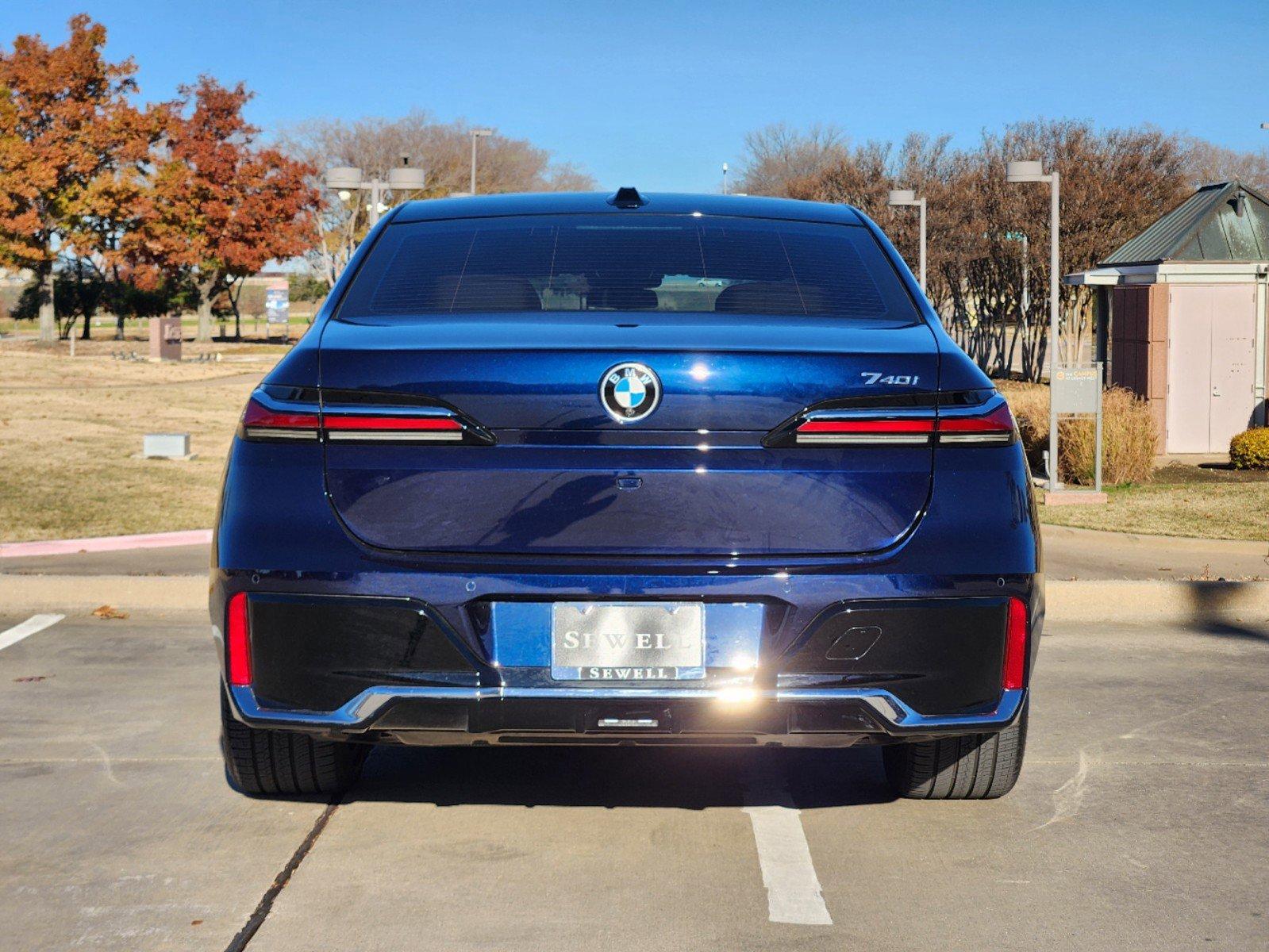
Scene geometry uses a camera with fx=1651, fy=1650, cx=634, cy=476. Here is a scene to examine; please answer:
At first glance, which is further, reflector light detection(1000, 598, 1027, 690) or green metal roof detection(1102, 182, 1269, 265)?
green metal roof detection(1102, 182, 1269, 265)

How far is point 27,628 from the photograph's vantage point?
8227 millimetres

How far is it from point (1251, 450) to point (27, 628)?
45.4 feet

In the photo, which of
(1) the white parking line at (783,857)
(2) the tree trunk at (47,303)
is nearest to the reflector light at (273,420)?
(1) the white parking line at (783,857)

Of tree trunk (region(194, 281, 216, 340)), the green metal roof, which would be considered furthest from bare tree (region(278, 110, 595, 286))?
the green metal roof

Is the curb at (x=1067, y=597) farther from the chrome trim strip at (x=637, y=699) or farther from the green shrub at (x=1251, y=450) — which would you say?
the green shrub at (x=1251, y=450)

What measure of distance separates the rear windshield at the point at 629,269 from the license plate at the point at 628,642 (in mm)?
948

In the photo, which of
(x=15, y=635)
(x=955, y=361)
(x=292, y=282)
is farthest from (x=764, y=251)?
(x=292, y=282)

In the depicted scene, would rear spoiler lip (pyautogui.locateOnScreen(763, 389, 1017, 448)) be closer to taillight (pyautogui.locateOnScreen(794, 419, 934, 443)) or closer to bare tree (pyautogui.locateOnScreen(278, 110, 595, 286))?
taillight (pyautogui.locateOnScreen(794, 419, 934, 443))

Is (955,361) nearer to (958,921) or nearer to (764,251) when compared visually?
(764,251)

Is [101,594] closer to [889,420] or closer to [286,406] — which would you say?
[286,406]

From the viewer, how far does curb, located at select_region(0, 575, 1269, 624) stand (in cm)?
873

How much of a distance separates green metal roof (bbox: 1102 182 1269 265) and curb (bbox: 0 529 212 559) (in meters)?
13.5

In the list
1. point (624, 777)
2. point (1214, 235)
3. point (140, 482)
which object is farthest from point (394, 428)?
point (1214, 235)

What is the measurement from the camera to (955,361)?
13.6 ft
